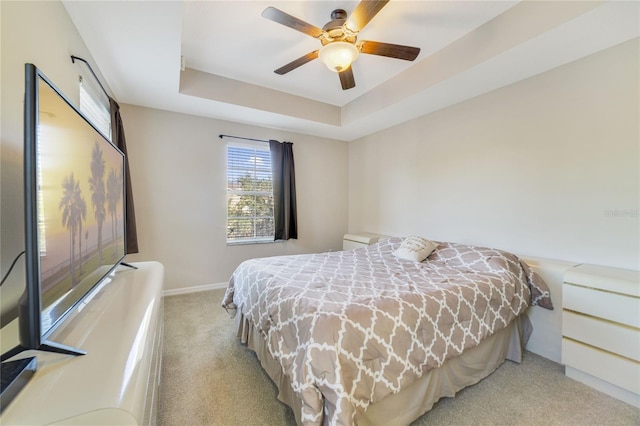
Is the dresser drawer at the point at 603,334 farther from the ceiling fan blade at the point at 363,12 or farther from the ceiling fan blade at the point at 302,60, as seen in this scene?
the ceiling fan blade at the point at 302,60

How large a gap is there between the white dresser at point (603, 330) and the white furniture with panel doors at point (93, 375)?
257cm

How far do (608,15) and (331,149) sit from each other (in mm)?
3374

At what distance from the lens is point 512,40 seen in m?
1.97

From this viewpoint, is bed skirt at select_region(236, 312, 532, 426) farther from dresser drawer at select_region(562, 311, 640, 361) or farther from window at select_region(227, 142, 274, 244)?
window at select_region(227, 142, 274, 244)

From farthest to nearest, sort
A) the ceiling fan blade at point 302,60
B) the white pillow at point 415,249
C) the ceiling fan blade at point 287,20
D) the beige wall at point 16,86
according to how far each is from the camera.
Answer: the white pillow at point 415,249
the ceiling fan blade at point 302,60
the ceiling fan blade at point 287,20
the beige wall at point 16,86

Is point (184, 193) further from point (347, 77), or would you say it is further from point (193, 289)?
point (347, 77)

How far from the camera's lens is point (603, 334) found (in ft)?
5.56

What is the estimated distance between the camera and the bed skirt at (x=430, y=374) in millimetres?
1331

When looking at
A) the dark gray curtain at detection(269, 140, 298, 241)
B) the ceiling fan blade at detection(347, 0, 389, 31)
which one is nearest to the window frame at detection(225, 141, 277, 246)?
the dark gray curtain at detection(269, 140, 298, 241)

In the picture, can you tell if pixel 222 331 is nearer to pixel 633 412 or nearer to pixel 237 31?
pixel 237 31

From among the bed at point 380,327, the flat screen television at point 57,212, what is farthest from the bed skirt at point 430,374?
the flat screen television at point 57,212

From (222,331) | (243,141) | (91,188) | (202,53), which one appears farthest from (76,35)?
(222,331)

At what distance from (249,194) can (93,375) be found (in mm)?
3310

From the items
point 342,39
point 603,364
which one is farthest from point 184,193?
point 603,364
